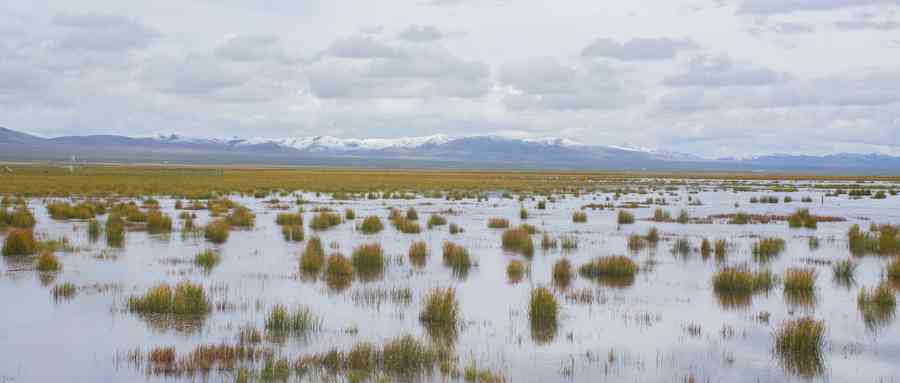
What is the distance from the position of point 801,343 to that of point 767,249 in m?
11.9

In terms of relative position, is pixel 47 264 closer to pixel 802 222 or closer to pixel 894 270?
pixel 894 270

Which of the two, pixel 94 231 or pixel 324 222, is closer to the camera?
pixel 94 231

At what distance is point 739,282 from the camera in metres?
16.6

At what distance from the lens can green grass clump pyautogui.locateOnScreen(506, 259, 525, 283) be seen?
17812 millimetres

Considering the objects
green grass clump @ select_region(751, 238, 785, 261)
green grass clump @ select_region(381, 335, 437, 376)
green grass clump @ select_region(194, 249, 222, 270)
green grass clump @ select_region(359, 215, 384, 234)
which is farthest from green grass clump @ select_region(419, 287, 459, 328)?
green grass clump @ select_region(359, 215, 384, 234)

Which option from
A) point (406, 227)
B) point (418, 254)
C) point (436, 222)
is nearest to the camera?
point (418, 254)

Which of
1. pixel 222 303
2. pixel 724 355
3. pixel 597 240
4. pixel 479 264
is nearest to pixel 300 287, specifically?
pixel 222 303

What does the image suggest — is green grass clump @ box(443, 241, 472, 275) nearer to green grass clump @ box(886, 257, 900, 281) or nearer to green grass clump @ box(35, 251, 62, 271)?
green grass clump @ box(35, 251, 62, 271)

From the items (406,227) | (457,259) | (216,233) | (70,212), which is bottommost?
Result: (457,259)

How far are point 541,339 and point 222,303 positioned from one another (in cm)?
541

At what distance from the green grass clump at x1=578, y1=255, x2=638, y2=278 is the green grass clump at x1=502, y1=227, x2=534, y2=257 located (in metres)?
3.76

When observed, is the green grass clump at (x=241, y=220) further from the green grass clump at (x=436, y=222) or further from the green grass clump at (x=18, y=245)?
the green grass clump at (x=18, y=245)

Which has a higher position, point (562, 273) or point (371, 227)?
point (371, 227)

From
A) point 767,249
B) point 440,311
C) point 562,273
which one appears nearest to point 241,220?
point 562,273
